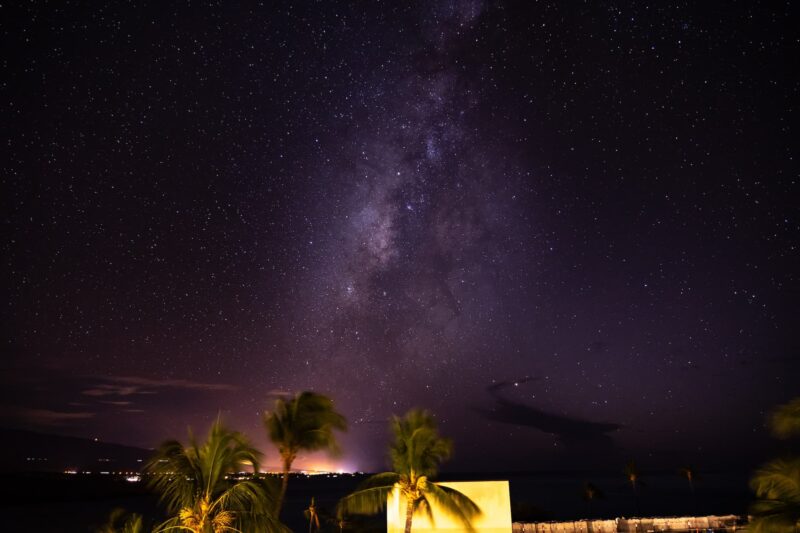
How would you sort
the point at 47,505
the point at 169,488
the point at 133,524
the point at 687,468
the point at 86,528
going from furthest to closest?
the point at 47,505
the point at 86,528
the point at 687,468
the point at 133,524
the point at 169,488

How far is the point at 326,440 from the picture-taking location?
22203 millimetres

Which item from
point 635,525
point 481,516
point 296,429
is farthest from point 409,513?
point 635,525

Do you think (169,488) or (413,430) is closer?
(169,488)

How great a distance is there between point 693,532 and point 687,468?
45.4 m

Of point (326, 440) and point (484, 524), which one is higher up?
point (326, 440)

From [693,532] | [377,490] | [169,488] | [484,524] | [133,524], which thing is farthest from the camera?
[693,532]

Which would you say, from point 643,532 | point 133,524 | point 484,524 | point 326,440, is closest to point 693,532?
point 643,532

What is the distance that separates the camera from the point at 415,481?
21.0 metres

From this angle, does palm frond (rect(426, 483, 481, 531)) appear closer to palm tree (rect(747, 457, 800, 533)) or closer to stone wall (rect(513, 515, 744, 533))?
palm tree (rect(747, 457, 800, 533))

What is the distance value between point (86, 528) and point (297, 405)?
96.6 meters

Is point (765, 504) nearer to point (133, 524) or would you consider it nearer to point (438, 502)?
point (438, 502)

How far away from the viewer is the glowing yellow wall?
19.9 m

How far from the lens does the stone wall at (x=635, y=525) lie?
41.8m

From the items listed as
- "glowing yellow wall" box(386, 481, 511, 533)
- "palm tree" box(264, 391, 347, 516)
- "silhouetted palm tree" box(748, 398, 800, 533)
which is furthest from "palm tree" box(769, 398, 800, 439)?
"palm tree" box(264, 391, 347, 516)
